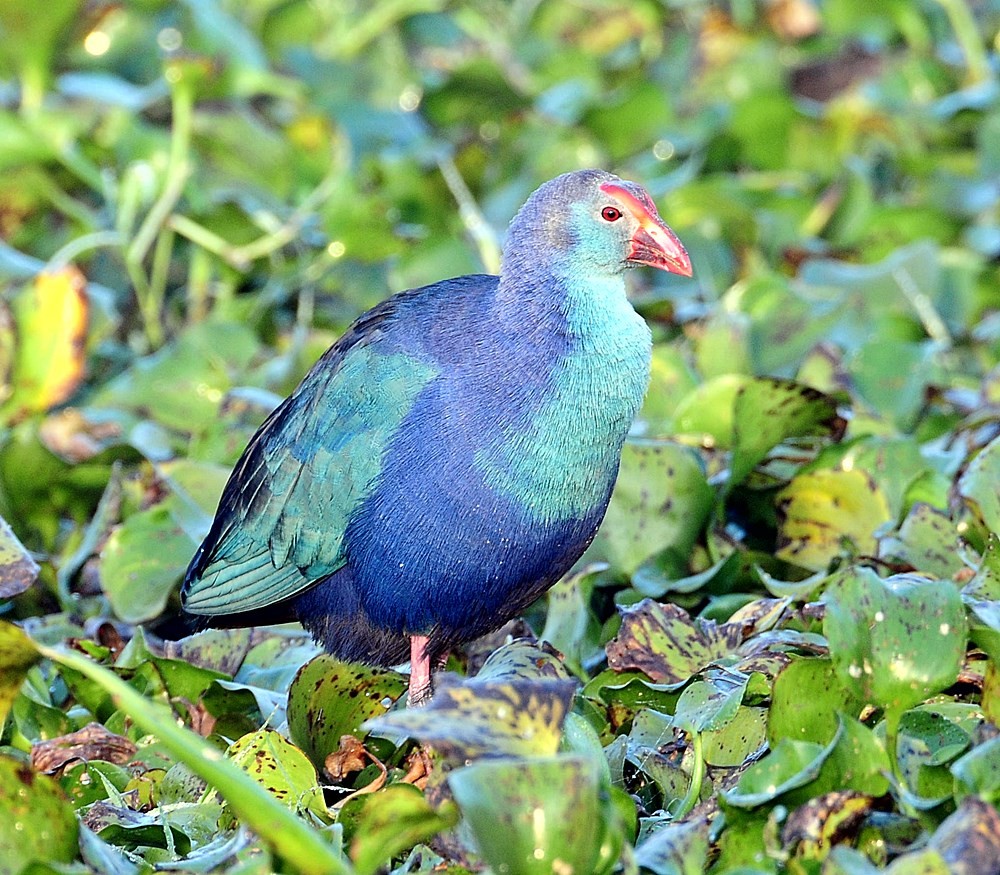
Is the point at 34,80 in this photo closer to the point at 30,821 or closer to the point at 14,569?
the point at 14,569

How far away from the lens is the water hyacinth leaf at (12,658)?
174cm

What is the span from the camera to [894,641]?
1931mm

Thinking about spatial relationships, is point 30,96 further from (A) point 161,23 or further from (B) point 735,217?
(B) point 735,217

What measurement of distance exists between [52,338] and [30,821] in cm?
190

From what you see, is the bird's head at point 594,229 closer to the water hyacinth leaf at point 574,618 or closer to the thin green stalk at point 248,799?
the water hyacinth leaf at point 574,618

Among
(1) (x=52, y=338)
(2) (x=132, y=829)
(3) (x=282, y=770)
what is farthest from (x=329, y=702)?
(1) (x=52, y=338)

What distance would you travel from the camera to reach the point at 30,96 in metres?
4.30

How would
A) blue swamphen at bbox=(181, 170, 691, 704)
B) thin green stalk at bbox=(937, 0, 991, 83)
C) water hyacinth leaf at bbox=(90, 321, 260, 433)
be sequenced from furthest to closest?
thin green stalk at bbox=(937, 0, 991, 83), water hyacinth leaf at bbox=(90, 321, 260, 433), blue swamphen at bbox=(181, 170, 691, 704)

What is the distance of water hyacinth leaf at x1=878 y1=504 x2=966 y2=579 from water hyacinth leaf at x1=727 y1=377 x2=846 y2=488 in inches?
10.1

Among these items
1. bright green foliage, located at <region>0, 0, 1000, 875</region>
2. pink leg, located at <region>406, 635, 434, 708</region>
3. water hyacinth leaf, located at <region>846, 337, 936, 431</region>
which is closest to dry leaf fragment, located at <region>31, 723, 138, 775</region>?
bright green foliage, located at <region>0, 0, 1000, 875</region>

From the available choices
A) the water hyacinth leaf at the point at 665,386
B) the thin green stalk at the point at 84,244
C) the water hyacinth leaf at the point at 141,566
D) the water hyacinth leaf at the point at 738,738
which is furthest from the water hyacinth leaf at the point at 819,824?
the thin green stalk at the point at 84,244

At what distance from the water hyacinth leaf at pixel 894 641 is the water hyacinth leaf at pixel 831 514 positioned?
813 millimetres

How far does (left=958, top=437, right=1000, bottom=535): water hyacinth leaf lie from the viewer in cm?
236

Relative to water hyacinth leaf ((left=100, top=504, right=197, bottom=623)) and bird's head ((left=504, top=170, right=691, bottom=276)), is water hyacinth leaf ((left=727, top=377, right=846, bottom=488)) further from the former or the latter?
water hyacinth leaf ((left=100, top=504, right=197, bottom=623))
